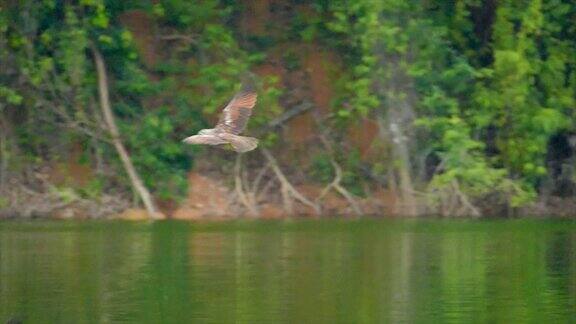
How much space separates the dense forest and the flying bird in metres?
12.0

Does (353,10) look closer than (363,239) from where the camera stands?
No

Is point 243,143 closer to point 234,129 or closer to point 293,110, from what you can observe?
point 234,129

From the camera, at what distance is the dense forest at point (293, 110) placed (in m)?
27.1

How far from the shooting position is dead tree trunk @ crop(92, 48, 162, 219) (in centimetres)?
2752

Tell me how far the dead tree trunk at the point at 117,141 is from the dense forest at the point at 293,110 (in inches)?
1.4

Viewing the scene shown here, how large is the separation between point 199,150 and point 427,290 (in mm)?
14071

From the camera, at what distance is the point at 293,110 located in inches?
1180

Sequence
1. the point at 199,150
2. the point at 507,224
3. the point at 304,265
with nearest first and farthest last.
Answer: the point at 304,265
the point at 507,224
the point at 199,150

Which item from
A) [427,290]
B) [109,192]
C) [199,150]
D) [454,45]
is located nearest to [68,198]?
[109,192]

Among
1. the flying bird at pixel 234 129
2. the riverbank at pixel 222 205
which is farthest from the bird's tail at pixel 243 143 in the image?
the riverbank at pixel 222 205

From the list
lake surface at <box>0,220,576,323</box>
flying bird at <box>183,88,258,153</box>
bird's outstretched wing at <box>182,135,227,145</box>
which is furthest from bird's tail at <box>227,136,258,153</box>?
lake surface at <box>0,220,576,323</box>

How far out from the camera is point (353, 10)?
27.1 meters

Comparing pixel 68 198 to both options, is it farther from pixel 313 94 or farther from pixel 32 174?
pixel 313 94

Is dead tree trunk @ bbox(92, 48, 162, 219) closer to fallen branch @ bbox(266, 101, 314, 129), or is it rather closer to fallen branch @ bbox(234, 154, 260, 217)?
fallen branch @ bbox(234, 154, 260, 217)
